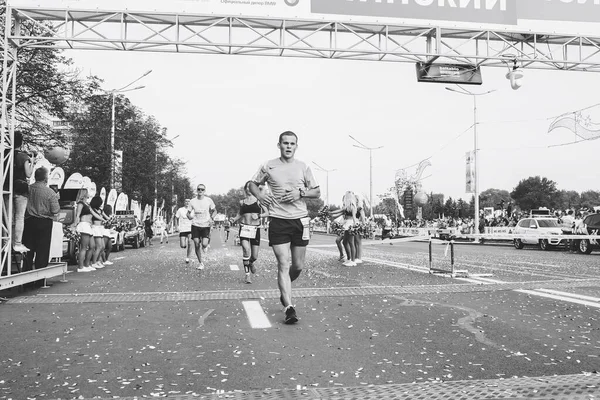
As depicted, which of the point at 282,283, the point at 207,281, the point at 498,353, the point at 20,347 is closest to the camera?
the point at 498,353

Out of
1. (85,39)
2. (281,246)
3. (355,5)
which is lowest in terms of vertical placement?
(281,246)

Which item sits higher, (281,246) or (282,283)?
(281,246)

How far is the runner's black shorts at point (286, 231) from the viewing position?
21.3 ft

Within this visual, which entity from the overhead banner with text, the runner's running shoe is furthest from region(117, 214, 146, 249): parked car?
the runner's running shoe

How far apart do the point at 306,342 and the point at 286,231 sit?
1.56 m

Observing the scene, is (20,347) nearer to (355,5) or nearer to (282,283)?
(282,283)

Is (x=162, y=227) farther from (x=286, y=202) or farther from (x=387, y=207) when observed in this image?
(x=387, y=207)

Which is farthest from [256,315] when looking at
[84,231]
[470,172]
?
[470,172]

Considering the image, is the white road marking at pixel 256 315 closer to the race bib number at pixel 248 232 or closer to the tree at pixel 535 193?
the race bib number at pixel 248 232

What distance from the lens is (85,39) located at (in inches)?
574

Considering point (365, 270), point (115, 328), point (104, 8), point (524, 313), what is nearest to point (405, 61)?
point (365, 270)

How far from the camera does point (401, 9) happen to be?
15.0m

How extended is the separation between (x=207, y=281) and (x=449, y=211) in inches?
2622

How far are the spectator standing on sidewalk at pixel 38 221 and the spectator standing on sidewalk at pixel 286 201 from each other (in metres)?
4.51
